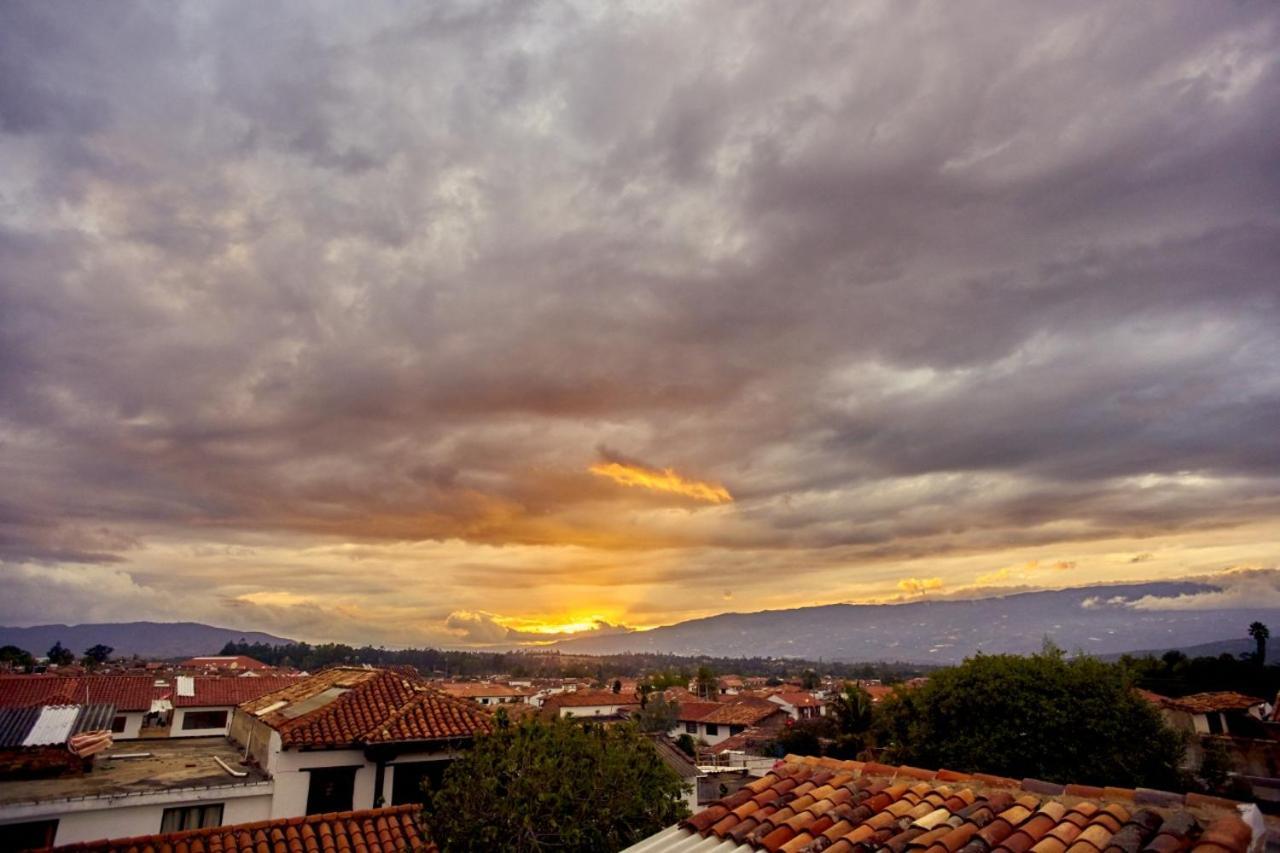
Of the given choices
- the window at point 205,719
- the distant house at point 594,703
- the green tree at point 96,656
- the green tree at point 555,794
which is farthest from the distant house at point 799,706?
the green tree at point 96,656

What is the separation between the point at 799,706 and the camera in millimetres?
88875

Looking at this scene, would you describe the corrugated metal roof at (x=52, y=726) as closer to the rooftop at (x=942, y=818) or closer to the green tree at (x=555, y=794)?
the green tree at (x=555, y=794)

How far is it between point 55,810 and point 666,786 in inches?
680

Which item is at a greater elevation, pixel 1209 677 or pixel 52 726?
pixel 52 726

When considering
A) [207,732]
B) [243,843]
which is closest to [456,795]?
[243,843]

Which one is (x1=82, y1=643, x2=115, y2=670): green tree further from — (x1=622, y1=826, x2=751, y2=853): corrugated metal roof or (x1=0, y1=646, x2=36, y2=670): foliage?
(x1=622, y1=826, x2=751, y2=853): corrugated metal roof

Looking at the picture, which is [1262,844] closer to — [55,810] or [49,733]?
[55,810]

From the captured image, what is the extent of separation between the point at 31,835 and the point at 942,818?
22965 mm

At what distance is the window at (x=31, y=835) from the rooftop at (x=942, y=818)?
1910 centimetres

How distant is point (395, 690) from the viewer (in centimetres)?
2470

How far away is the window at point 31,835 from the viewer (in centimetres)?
1775

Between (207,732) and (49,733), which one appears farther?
(207,732)

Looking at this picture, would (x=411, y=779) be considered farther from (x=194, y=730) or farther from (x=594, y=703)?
(x=594, y=703)

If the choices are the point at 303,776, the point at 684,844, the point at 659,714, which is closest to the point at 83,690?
the point at 303,776
